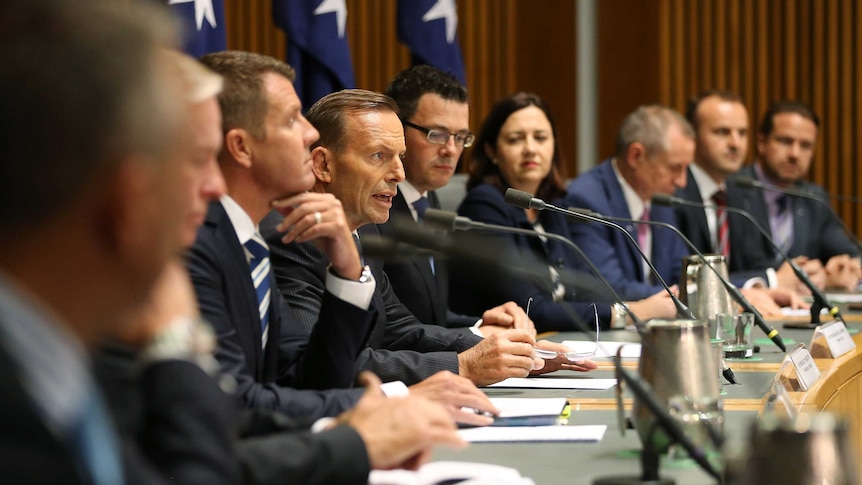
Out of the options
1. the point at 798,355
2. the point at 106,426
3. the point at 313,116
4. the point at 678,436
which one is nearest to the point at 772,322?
the point at 798,355

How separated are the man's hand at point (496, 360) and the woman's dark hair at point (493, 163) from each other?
2.07 meters

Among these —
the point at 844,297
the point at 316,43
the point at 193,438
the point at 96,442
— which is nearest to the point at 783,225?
the point at 844,297

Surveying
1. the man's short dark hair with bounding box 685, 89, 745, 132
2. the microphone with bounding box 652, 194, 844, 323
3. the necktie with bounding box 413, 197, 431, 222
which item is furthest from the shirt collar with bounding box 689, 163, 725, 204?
the necktie with bounding box 413, 197, 431, 222

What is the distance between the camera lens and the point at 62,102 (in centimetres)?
85

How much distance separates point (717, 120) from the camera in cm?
591

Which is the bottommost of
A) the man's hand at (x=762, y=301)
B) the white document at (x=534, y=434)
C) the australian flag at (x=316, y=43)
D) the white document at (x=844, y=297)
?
the white document at (x=844, y=297)

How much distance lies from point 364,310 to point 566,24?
502 centimetres

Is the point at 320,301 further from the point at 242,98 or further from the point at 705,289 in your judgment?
the point at 705,289

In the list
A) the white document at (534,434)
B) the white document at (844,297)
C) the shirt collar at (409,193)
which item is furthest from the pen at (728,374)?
the white document at (844,297)

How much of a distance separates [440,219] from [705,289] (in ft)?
4.70

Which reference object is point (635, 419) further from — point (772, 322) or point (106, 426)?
point (772, 322)

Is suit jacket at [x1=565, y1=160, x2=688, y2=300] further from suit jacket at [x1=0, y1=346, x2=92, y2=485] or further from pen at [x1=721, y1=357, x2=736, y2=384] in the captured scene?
suit jacket at [x1=0, y1=346, x2=92, y2=485]

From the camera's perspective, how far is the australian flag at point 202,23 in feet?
11.9

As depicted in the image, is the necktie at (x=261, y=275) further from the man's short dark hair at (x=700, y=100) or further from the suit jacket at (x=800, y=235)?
the man's short dark hair at (x=700, y=100)
